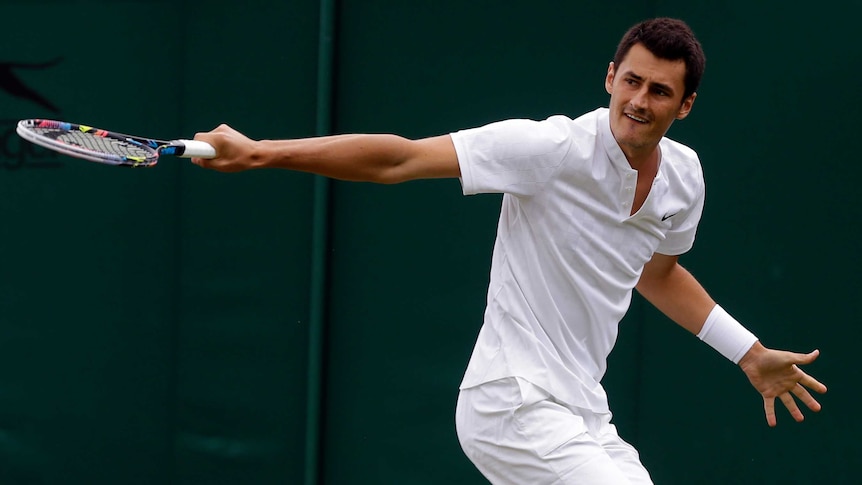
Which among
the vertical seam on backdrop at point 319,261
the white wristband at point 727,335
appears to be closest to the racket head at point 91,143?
the white wristband at point 727,335

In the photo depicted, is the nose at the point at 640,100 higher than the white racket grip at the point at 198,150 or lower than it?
higher

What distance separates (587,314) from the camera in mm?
3254

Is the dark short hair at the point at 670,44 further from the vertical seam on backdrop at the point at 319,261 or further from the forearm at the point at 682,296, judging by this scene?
the vertical seam on backdrop at the point at 319,261

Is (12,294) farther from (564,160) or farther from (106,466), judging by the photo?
(564,160)

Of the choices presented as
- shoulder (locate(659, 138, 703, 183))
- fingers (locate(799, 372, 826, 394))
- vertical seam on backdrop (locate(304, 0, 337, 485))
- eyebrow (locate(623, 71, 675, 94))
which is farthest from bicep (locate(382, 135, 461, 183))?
vertical seam on backdrop (locate(304, 0, 337, 485))

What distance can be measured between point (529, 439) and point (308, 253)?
2339mm

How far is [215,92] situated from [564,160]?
2551 millimetres

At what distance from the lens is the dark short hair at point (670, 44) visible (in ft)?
10.6

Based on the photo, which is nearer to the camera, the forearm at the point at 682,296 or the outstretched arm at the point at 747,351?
the outstretched arm at the point at 747,351

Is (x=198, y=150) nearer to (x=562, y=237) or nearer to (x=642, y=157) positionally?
(x=562, y=237)

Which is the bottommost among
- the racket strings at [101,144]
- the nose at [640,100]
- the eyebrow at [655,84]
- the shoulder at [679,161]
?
the racket strings at [101,144]

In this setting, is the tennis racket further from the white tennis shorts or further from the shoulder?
the shoulder

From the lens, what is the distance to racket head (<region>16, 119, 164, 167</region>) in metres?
2.73

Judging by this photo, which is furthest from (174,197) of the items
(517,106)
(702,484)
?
(702,484)
